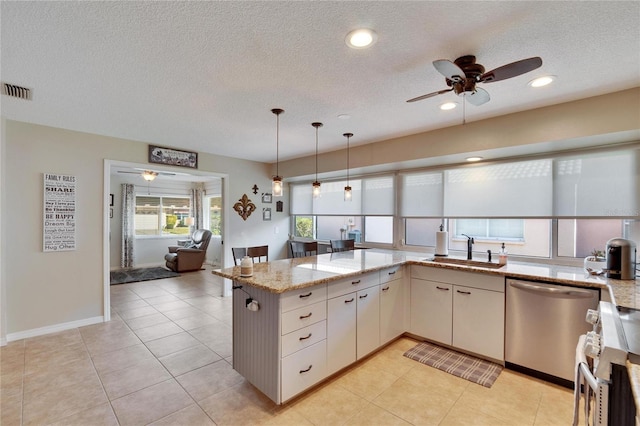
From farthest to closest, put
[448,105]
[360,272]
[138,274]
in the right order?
[138,274]
[448,105]
[360,272]

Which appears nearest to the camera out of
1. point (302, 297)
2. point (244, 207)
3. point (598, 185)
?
point (302, 297)

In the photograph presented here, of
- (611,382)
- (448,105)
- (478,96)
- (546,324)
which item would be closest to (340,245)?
(448,105)

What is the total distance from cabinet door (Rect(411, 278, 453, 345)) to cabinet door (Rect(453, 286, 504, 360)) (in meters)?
0.07

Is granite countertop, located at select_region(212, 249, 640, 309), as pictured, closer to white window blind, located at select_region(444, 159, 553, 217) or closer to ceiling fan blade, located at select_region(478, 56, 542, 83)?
white window blind, located at select_region(444, 159, 553, 217)

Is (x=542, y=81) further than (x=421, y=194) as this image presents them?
No

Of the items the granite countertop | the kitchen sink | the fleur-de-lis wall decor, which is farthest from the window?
the kitchen sink

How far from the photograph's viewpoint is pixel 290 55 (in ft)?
6.45

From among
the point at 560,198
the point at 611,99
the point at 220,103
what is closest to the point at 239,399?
the point at 220,103

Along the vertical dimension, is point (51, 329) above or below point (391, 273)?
below

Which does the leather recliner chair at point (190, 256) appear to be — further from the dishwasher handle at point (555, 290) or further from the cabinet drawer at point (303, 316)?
the dishwasher handle at point (555, 290)

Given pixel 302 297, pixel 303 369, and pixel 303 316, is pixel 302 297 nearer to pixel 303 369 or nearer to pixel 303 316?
pixel 303 316

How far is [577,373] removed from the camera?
1.19 m

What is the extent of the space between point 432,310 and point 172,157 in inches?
172

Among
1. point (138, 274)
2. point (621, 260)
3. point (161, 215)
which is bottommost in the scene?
point (138, 274)
